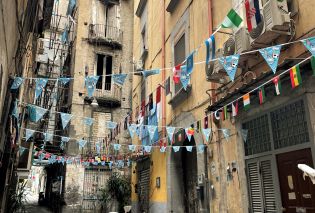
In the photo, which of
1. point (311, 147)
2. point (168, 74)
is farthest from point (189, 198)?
point (311, 147)

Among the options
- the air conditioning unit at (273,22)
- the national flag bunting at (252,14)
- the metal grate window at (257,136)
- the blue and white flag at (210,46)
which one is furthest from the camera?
the metal grate window at (257,136)

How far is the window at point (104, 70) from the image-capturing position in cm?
2106

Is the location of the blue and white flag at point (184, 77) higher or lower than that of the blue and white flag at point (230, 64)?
higher

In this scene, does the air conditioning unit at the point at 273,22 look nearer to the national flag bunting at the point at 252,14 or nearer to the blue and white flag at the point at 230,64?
the national flag bunting at the point at 252,14

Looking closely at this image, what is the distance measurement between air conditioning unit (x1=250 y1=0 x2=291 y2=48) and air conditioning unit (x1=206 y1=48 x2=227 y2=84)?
1339 millimetres

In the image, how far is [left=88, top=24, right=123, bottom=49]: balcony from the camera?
21266mm

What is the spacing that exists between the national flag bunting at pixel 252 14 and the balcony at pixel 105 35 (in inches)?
633

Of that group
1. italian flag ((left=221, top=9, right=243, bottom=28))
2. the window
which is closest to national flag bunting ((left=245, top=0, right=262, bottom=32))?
Answer: italian flag ((left=221, top=9, right=243, bottom=28))

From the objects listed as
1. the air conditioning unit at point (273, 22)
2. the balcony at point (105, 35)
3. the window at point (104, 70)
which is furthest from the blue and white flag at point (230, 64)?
the balcony at point (105, 35)

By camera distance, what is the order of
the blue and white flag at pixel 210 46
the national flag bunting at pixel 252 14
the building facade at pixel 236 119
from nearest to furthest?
the building facade at pixel 236 119
the national flag bunting at pixel 252 14
the blue and white flag at pixel 210 46

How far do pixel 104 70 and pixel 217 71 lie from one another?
49.9ft

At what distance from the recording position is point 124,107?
21.2 meters

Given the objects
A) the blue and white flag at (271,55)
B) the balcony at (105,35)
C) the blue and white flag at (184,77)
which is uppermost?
the balcony at (105,35)

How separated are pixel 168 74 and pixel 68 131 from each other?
9.95m
